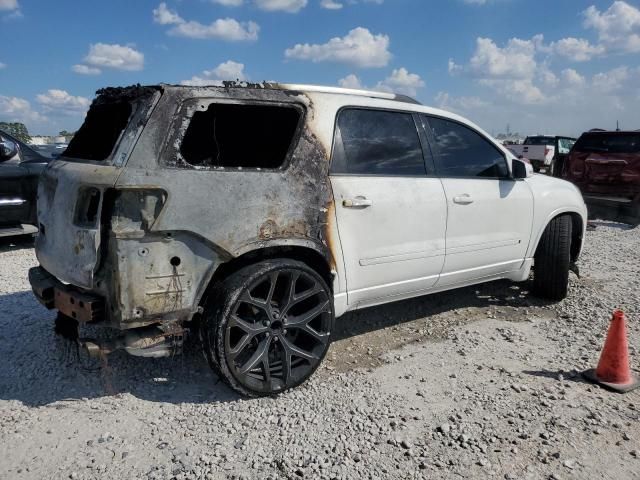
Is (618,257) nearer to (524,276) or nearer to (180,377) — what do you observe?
(524,276)

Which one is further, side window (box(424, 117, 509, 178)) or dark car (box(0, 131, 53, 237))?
dark car (box(0, 131, 53, 237))

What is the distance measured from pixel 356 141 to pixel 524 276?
7.66 feet

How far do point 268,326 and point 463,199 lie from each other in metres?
1.90

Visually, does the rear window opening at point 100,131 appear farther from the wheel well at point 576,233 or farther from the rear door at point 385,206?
the wheel well at point 576,233

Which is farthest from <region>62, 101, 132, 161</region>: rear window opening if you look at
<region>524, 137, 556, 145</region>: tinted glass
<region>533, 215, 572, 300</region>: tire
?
<region>524, 137, 556, 145</region>: tinted glass

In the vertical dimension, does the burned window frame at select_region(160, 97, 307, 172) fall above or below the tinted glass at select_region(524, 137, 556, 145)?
below

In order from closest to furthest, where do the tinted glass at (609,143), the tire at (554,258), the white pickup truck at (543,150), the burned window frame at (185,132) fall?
the burned window frame at (185,132) → the tire at (554,258) → the tinted glass at (609,143) → the white pickup truck at (543,150)

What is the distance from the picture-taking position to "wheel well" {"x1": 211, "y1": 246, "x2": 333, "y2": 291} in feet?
10.7

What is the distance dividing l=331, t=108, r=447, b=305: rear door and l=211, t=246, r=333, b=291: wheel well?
165mm

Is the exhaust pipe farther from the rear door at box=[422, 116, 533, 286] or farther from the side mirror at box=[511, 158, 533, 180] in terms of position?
the side mirror at box=[511, 158, 533, 180]

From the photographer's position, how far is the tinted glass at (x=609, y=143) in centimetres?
1063

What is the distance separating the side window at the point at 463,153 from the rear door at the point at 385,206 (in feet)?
0.64

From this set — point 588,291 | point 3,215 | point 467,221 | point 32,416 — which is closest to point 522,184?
point 467,221

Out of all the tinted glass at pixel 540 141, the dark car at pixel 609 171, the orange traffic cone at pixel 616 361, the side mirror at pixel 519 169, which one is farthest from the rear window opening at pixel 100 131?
the tinted glass at pixel 540 141
